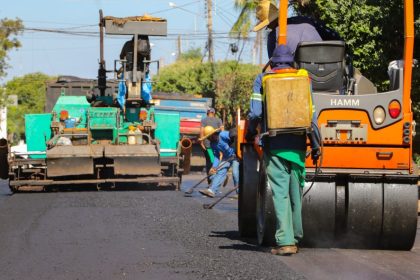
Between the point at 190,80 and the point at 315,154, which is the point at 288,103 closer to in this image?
the point at 315,154

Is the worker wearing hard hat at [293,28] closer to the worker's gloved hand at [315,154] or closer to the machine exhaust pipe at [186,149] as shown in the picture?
the worker's gloved hand at [315,154]

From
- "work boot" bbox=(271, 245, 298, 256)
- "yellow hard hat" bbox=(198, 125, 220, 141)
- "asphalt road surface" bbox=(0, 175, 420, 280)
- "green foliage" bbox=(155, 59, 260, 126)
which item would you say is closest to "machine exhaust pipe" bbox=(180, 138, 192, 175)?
"yellow hard hat" bbox=(198, 125, 220, 141)

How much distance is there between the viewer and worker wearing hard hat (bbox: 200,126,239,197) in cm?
1602

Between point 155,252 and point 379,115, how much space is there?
245cm

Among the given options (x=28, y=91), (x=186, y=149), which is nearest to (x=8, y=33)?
(x=186, y=149)

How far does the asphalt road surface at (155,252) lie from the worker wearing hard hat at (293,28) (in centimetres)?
206

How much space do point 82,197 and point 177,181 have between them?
2.41 metres

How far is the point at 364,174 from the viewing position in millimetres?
8555

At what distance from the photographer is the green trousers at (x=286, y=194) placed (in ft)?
26.7

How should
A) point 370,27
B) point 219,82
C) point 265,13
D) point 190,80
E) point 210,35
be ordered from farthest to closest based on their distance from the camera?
1. point 190,80
2. point 210,35
3. point 219,82
4. point 370,27
5. point 265,13

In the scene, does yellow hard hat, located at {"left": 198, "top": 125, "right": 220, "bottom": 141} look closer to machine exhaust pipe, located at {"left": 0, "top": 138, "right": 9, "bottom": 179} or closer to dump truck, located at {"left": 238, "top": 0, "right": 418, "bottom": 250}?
machine exhaust pipe, located at {"left": 0, "top": 138, "right": 9, "bottom": 179}

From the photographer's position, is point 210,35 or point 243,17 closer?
point 243,17

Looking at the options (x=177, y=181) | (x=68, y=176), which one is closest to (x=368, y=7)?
(x=177, y=181)

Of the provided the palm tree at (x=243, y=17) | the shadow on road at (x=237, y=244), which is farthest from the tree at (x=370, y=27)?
the palm tree at (x=243, y=17)
